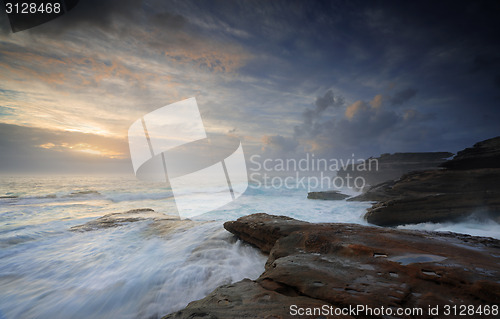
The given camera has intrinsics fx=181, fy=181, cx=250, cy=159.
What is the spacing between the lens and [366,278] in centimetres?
229

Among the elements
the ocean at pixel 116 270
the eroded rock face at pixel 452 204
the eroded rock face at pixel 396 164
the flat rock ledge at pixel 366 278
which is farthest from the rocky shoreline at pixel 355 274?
the eroded rock face at pixel 396 164

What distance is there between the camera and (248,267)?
13.5ft

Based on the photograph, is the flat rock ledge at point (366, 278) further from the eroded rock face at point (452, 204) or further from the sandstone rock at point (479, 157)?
the sandstone rock at point (479, 157)

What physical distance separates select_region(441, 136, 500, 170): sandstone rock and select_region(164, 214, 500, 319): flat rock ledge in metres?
13.3

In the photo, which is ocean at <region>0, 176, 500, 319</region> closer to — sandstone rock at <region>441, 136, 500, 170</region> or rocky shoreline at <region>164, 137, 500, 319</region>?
rocky shoreline at <region>164, 137, 500, 319</region>

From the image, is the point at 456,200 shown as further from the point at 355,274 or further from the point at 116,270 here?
the point at 116,270

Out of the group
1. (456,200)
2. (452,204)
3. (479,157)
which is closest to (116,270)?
(452,204)

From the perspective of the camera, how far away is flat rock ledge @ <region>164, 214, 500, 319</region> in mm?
1898

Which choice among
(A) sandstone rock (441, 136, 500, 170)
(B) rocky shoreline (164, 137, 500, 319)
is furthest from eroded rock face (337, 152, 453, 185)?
(B) rocky shoreline (164, 137, 500, 319)

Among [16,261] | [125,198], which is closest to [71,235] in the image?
[16,261]

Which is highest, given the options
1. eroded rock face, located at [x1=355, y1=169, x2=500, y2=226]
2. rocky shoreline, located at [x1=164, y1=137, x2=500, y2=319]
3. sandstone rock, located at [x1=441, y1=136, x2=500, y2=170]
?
sandstone rock, located at [x1=441, y1=136, x2=500, y2=170]

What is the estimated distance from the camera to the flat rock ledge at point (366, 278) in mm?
1898

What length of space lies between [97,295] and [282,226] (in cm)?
399

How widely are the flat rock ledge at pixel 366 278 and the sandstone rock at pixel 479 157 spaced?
1329 centimetres
